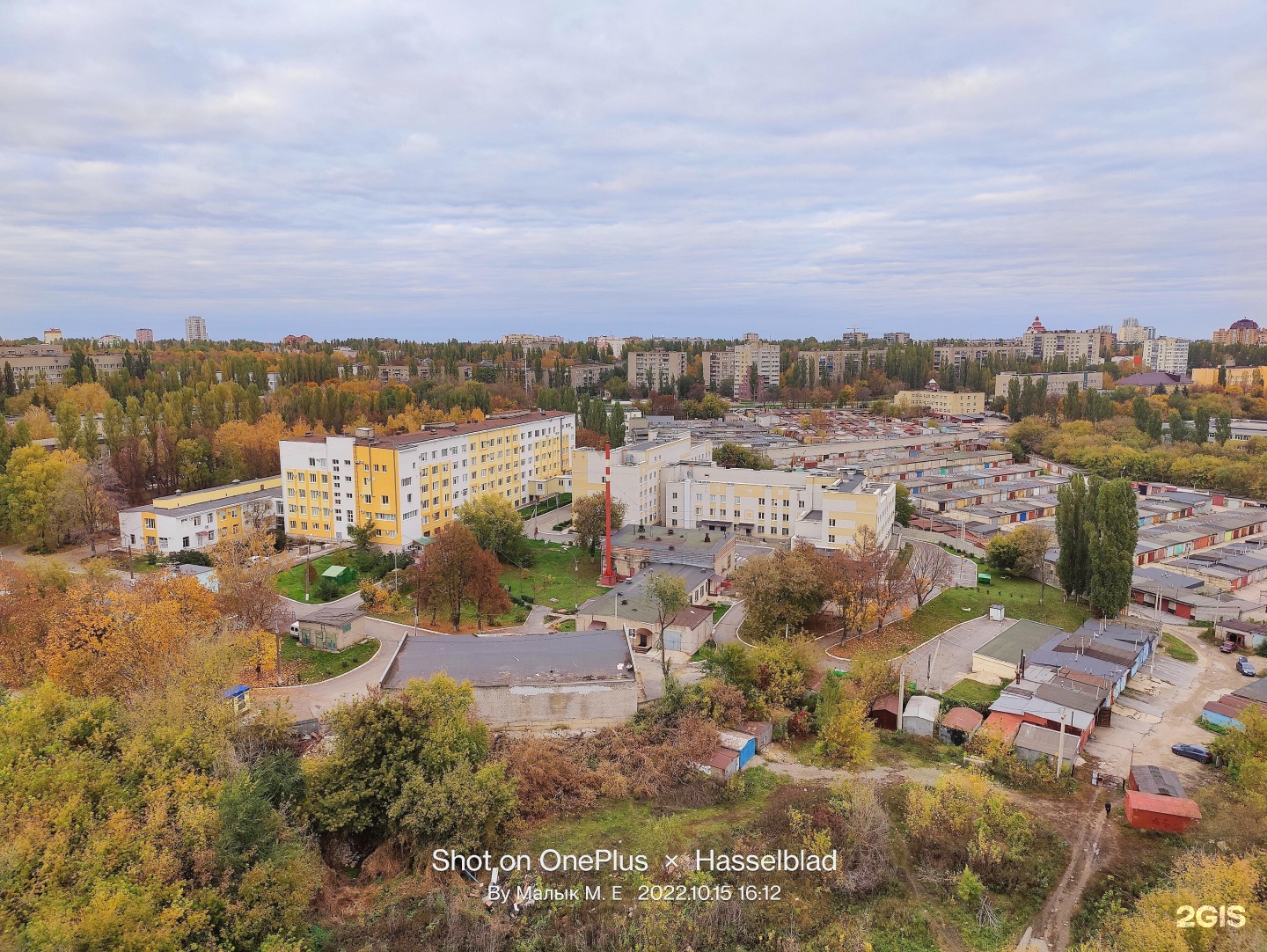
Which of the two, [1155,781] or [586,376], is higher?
[586,376]

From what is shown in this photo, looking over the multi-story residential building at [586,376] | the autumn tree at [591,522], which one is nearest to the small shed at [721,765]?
the autumn tree at [591,522]

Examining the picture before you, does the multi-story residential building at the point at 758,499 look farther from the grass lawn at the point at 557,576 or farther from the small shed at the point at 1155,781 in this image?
the small shed at the point at 1155,781

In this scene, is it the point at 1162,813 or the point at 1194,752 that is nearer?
the point at 1162,813

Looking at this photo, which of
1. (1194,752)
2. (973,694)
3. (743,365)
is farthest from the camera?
(743,365)

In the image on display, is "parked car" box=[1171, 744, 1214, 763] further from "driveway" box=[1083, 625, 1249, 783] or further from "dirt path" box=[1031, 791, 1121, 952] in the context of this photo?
"dirt path" box=[1031, 791, 1121, 952]

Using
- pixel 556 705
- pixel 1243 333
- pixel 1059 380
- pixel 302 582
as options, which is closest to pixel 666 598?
pixel 556 705

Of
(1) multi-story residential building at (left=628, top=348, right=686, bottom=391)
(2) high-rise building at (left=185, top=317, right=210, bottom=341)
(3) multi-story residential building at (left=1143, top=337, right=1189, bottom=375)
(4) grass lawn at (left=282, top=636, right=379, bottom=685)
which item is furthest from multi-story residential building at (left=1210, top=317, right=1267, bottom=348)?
(2) high-rise building at (left=185, top=317, right=210, bottom=341)

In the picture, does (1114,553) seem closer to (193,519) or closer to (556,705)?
(556,705)
